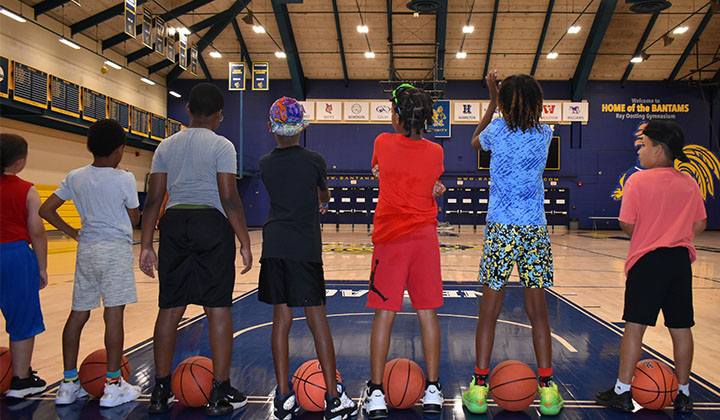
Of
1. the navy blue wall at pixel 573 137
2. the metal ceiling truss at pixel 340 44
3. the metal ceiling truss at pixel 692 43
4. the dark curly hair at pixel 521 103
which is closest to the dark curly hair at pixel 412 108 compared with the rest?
the dark curly hair at pixel 521 103

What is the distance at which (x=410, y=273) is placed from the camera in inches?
94.7

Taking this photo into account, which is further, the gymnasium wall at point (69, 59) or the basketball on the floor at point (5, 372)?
the gymnasium wall at point (69, 59)

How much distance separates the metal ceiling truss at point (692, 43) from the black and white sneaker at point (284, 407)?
21291 mm

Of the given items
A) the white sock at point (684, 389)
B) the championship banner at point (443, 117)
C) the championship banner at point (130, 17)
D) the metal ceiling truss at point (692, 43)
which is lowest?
the white sock at point (684, 389)

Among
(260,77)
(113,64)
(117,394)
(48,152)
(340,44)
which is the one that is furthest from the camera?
(340,44)

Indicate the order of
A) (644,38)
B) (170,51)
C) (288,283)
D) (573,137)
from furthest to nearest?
(573,137), (644,38), (170,51), (288,283)

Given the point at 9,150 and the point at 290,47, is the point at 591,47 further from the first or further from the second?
the point at 9,150

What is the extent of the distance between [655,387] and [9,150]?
3645 mm

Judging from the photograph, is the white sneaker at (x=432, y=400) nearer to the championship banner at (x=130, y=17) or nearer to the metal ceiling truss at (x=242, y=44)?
the championship banner at (x=130, y=17)

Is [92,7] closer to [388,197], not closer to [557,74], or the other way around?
[388,197]

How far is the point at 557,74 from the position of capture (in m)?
20.1

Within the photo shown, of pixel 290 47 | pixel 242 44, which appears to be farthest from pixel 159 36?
pixel 242 44

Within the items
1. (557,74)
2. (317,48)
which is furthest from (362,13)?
(557,74)

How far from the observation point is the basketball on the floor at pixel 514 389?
2396 mm
